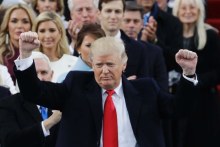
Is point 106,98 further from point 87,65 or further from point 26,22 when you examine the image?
point 26,22

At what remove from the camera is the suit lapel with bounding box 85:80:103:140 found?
21.4ft

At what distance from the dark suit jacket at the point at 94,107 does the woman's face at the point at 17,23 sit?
2764 mm

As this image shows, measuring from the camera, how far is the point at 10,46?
9.19 metres

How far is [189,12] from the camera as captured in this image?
1022cm

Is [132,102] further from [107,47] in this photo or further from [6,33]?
[6,33]

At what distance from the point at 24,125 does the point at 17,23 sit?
217 centimetres

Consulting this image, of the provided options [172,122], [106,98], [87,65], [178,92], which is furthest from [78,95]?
[172,122]

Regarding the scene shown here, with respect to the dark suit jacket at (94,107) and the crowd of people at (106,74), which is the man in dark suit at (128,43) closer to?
the crowd of people at (106,74)

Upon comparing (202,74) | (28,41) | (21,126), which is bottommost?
(202,74)

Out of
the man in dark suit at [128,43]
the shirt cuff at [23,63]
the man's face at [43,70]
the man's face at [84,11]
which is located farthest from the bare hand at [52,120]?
the man's face at [84,11]

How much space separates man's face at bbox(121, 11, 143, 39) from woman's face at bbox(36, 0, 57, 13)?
101cm

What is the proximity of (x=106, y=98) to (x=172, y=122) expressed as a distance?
11.7 feet

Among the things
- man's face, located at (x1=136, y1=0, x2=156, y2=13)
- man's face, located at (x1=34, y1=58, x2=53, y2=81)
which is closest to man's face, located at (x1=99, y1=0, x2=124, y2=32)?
man's face, located at (x1=136, y1=0, x2=156, y2=13)

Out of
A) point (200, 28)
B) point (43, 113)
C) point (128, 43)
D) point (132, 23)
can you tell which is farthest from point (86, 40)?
point (200, 28)
